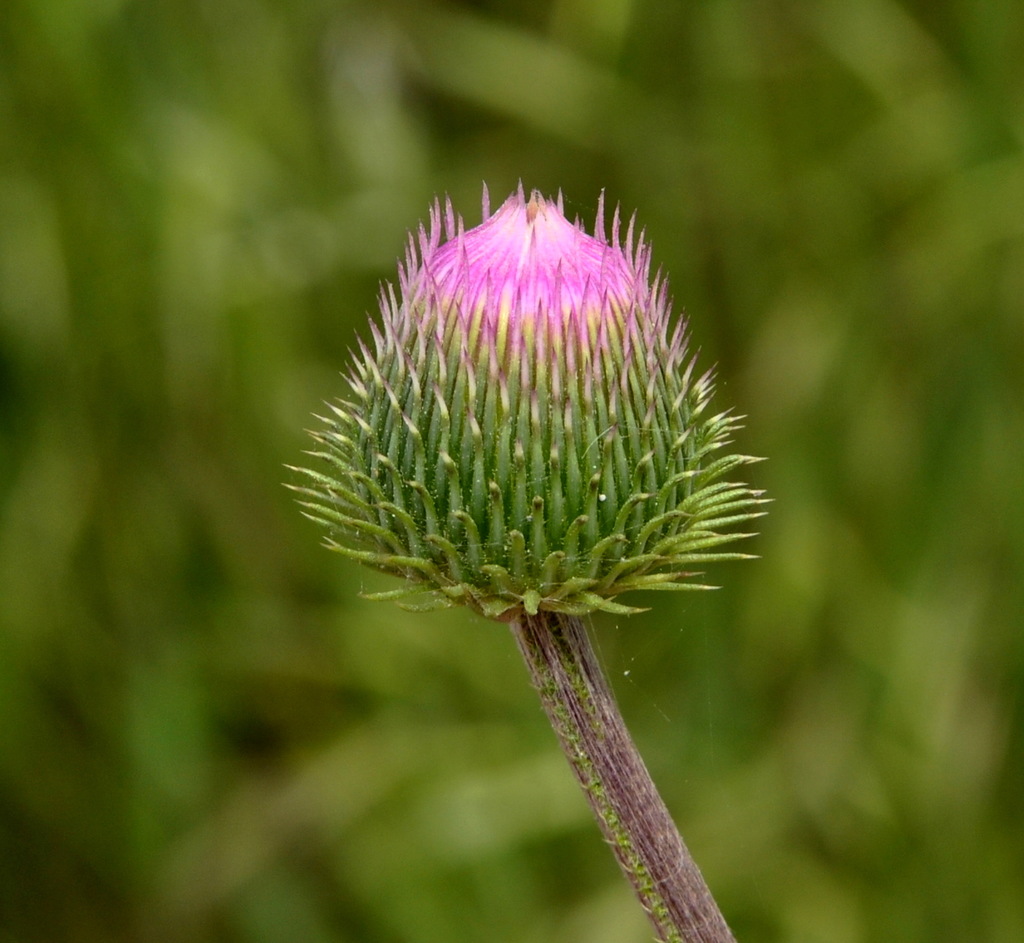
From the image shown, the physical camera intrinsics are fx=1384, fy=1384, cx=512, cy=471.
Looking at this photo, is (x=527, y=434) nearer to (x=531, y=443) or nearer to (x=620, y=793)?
(x=531, y=443)

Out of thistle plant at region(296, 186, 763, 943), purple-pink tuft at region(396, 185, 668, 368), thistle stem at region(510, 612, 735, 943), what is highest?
purple-pink tuft at region(396, 185, 668, 368)

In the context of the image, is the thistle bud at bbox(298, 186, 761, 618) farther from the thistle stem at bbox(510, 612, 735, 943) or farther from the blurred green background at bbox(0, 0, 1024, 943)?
the blurred green background at bbox(0, 0, 1024, 943)

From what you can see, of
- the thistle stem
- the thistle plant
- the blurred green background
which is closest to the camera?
the thistle stem

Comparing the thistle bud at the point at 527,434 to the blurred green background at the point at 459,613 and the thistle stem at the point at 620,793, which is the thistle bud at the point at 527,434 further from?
the blurred green background at the point at 459,613

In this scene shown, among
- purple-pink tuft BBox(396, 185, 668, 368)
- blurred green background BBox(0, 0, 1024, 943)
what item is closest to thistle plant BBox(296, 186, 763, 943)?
purple-pink tuft BBox(396, 185, 668, 368)

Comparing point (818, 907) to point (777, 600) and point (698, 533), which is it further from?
point (698, 533)

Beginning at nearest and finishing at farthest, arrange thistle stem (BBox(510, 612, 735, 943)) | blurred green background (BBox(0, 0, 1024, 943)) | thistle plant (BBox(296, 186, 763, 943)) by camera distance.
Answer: thistle stem (BBox(510, 612, 735, 943))
thistle plant (BBox(296, 186, 763, 943))
blurred green background (BBox(0, 0, 1024, 943))

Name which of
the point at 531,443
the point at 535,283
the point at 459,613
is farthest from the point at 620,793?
the point at 459,613
